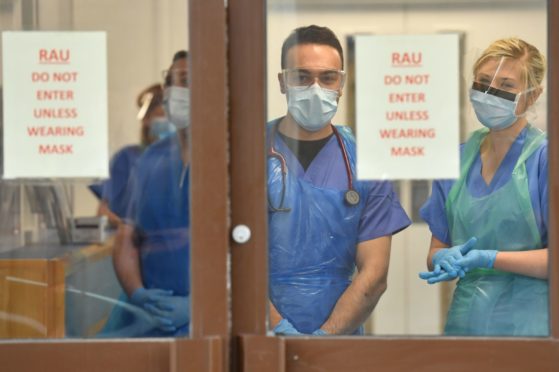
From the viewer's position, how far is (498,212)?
2404 millimetres

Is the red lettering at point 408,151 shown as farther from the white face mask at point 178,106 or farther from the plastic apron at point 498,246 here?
the white face mask at point 178,106

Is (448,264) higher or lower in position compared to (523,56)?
lower

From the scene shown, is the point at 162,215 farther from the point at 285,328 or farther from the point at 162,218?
the point at 285,328

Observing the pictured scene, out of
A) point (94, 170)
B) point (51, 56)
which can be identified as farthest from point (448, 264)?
point (51, 56)

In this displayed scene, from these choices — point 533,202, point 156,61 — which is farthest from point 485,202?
point 156,61

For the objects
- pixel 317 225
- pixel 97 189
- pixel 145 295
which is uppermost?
pixel 97 189

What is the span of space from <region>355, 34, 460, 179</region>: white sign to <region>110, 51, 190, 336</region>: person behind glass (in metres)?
0.53

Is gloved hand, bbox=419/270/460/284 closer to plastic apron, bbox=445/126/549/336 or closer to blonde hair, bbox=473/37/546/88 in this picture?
plastic apron, bbox=445/126/549/336

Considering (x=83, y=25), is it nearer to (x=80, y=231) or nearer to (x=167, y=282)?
(x=80, y=231)

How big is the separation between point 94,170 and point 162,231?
0.27 metres

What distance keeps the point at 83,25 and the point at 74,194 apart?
0.50 m

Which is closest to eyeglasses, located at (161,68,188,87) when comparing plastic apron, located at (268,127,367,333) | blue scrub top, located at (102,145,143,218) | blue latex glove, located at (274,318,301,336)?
blue scrub top, located at (102,145,143,218)

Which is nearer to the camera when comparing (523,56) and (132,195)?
(523,56)

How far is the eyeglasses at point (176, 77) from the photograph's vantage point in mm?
2408
